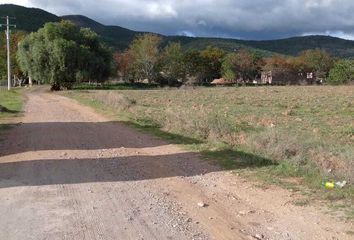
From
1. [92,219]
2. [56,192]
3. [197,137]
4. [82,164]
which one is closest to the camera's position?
[92,219]

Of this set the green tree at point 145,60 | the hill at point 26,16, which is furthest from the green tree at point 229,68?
the hill at point 26,16

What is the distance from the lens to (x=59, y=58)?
58.4 metres

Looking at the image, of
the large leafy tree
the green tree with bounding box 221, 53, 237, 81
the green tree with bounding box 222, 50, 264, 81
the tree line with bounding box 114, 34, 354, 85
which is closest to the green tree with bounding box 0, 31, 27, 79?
the tree line with bounding box 114, 34, 354, 85

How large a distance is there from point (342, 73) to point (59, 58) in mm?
63235

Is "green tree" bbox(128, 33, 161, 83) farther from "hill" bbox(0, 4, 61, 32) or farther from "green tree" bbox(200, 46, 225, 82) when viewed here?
"hill" bbox(0, 4, 61, 32)

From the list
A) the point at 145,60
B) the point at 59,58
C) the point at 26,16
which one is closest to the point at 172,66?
the point at 145,60

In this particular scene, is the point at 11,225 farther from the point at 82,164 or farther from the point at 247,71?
the point at 247,71

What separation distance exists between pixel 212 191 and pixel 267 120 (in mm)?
12137

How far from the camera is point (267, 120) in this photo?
20.4 m

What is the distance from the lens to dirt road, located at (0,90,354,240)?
254 inches

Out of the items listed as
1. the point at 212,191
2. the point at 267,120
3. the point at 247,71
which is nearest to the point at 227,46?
the point at 247,71

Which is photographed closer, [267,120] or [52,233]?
[52,233]

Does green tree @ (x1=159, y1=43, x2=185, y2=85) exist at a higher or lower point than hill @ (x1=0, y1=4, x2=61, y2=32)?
lower

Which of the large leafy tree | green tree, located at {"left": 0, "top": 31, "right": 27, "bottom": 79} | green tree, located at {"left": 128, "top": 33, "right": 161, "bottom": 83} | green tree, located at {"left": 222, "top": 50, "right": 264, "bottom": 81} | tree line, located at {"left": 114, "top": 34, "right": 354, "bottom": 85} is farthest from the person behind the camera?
green tree, located at {"left": 222, "top": 50, "right": 264, "bottom": 81}
